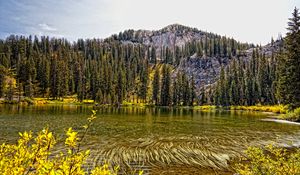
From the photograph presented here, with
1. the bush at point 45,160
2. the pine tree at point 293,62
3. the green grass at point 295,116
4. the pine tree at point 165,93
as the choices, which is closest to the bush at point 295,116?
the green grass at point 295,116

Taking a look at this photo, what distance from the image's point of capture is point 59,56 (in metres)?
175

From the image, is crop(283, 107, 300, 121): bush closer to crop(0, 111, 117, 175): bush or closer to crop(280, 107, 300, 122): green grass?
crop(280, 107, 300, 122): green grass

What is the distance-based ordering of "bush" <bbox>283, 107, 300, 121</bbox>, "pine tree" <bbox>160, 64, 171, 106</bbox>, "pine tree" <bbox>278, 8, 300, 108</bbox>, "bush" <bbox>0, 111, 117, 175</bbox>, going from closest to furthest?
"bush" <bbox>0, 111, 117, 175</bbox>, "pine tree" <bbox>278, 8, 300, 108</bbox>, "bush" <bbox>283, 107, 300, 121</bbox>, "pine tree" <bbox>160, 64, 171, 106</bbox>

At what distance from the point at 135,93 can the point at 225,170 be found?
160 metres

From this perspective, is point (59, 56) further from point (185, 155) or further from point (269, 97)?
point (185, 155)

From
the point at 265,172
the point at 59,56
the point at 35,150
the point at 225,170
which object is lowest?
the point at 225,170

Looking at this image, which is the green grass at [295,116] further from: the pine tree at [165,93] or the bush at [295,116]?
the pine tree at [165,93]

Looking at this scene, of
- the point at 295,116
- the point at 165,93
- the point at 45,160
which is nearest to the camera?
the point at 45,160

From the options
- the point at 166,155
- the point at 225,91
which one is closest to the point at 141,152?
the point at 166,155

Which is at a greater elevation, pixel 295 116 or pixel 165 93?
pixel 165 93

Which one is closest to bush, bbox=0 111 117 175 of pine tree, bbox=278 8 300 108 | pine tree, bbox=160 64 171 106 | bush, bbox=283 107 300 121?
pine tree, bbox=278 8 300 108

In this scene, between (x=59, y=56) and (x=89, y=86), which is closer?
(x=89, y=86)

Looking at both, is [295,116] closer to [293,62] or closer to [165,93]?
[293,62]

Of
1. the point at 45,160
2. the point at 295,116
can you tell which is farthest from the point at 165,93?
the point at 45,160
